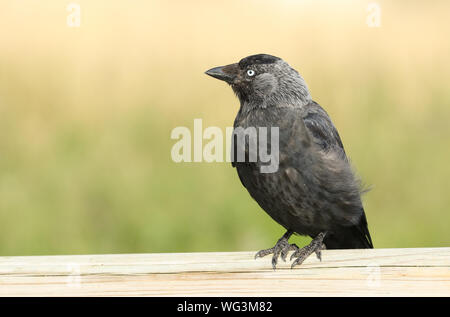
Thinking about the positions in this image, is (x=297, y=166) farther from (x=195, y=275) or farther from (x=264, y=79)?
(x=195, y=275)

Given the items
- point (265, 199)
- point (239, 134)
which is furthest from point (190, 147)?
point (265, 199)

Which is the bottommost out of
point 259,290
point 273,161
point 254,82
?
point 259,290

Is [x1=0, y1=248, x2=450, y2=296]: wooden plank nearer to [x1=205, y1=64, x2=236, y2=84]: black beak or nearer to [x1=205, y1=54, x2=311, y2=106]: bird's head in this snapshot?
[x1=205, y1=54, x2=311, y2=106]: bird's head

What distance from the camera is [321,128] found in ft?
13.1

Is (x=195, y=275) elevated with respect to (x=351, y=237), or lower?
elevated

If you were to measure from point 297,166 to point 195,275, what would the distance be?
3.70 ft

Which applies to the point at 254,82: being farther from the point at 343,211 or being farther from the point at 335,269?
the point at 335,269

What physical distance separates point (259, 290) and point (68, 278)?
0.99 meters

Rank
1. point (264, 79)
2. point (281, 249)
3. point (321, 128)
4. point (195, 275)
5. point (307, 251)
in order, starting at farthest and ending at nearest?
1. point (264, 79)
2. point (321, 128)
3. point (281, 249)
4. point (307, 251)
5. point (195, 275)

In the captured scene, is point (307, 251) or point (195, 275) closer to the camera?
point (195, 275)

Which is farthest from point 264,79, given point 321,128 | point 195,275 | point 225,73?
point 195,275

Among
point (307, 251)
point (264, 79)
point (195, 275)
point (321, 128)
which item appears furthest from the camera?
point (264, 79)

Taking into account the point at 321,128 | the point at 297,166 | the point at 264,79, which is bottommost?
the point at 297,166

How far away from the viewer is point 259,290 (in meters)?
3.09
